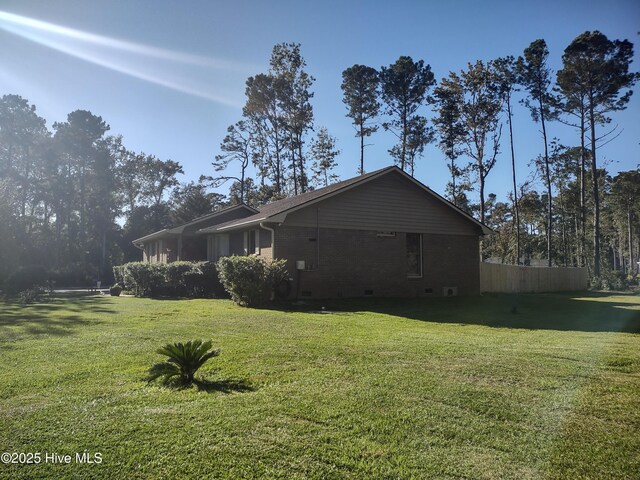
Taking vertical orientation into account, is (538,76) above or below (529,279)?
above

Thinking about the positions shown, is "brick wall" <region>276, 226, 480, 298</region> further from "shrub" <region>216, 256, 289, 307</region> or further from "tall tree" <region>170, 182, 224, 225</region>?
"tall tree" <region>170, 182, 224, 225</region>

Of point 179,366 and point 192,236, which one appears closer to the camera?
point 179,366

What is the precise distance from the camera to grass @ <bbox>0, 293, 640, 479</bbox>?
10.2ft

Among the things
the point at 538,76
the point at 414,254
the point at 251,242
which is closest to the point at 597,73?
the point at 538,76

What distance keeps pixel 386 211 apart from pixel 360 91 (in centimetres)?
2035

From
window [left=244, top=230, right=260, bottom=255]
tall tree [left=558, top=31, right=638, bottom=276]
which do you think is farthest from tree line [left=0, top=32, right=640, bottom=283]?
window [left=244, top=230, right=260, bottom=255]

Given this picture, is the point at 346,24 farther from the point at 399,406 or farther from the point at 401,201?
the point at 399,406

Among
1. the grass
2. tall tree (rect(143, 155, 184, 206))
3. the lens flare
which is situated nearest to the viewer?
the grass

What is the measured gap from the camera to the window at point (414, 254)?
61.5 feet

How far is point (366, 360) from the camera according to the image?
6129mm

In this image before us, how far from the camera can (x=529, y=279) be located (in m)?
25.6

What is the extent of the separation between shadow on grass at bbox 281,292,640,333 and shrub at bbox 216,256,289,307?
3.59 feet

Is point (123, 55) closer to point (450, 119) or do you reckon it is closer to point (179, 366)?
point (179, 366)

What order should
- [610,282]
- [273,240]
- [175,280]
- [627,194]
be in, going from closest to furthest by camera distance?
[273,240] → [175,280] → [610,282] → [627,194]
